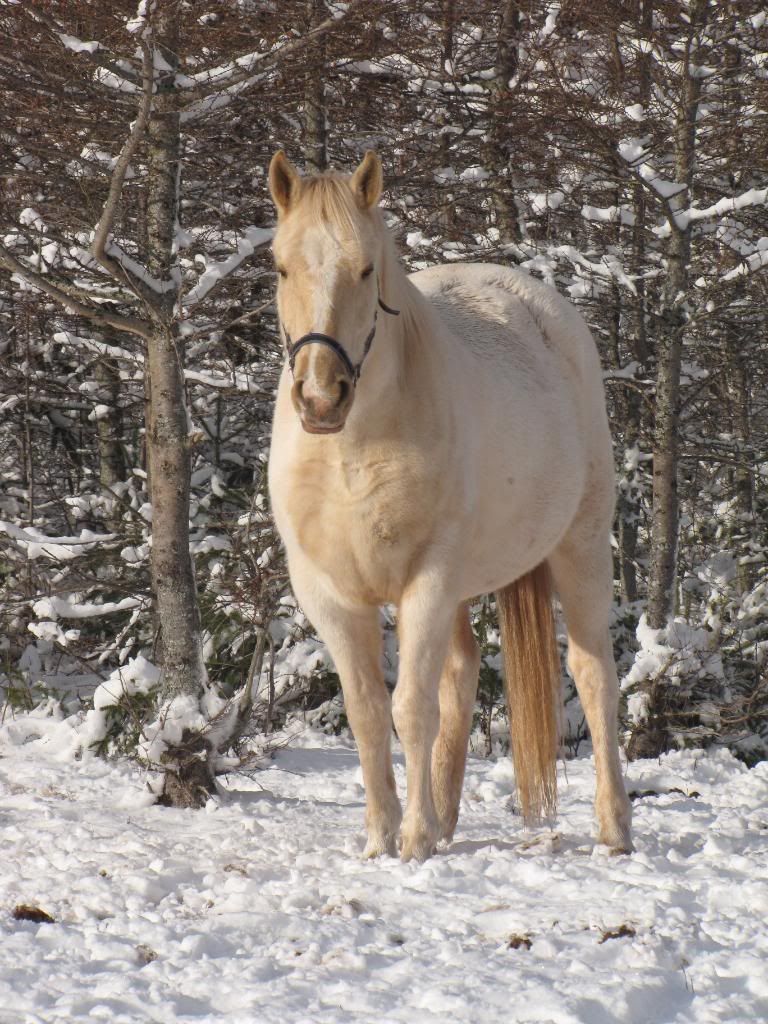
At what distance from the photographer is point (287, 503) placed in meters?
3.85

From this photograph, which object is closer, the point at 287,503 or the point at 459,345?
the point at 287,503

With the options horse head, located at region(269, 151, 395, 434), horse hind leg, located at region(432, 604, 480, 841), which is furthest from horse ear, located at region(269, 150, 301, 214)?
horse hind leg, located at region(432, 604, 480, 841)

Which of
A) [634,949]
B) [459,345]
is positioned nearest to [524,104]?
[459,345]

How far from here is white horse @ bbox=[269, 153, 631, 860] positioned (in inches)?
137

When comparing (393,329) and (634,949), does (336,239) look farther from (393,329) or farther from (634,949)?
(634,949)

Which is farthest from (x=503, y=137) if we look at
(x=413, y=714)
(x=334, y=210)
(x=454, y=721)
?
(x=413, y=714)

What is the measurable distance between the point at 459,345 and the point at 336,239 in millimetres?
991

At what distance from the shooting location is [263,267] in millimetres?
6938

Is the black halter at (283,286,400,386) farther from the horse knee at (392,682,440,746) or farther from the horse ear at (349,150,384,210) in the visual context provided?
the horse knee at (392,682,440,746)

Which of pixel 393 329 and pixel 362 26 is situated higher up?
pixel 362 26

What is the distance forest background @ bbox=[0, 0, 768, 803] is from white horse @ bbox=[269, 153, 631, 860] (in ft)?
4.00

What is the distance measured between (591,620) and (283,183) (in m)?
2.41

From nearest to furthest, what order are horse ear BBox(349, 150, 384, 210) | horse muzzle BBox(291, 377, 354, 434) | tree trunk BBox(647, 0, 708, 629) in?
1. horse muzzle BBox(291, 377, 354, 434)
2. horse ear BBox(349, 150, 384, 210)
3. tree trunk BBox(647, 0, 708, 629)

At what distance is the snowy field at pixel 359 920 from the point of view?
241 centimetres
